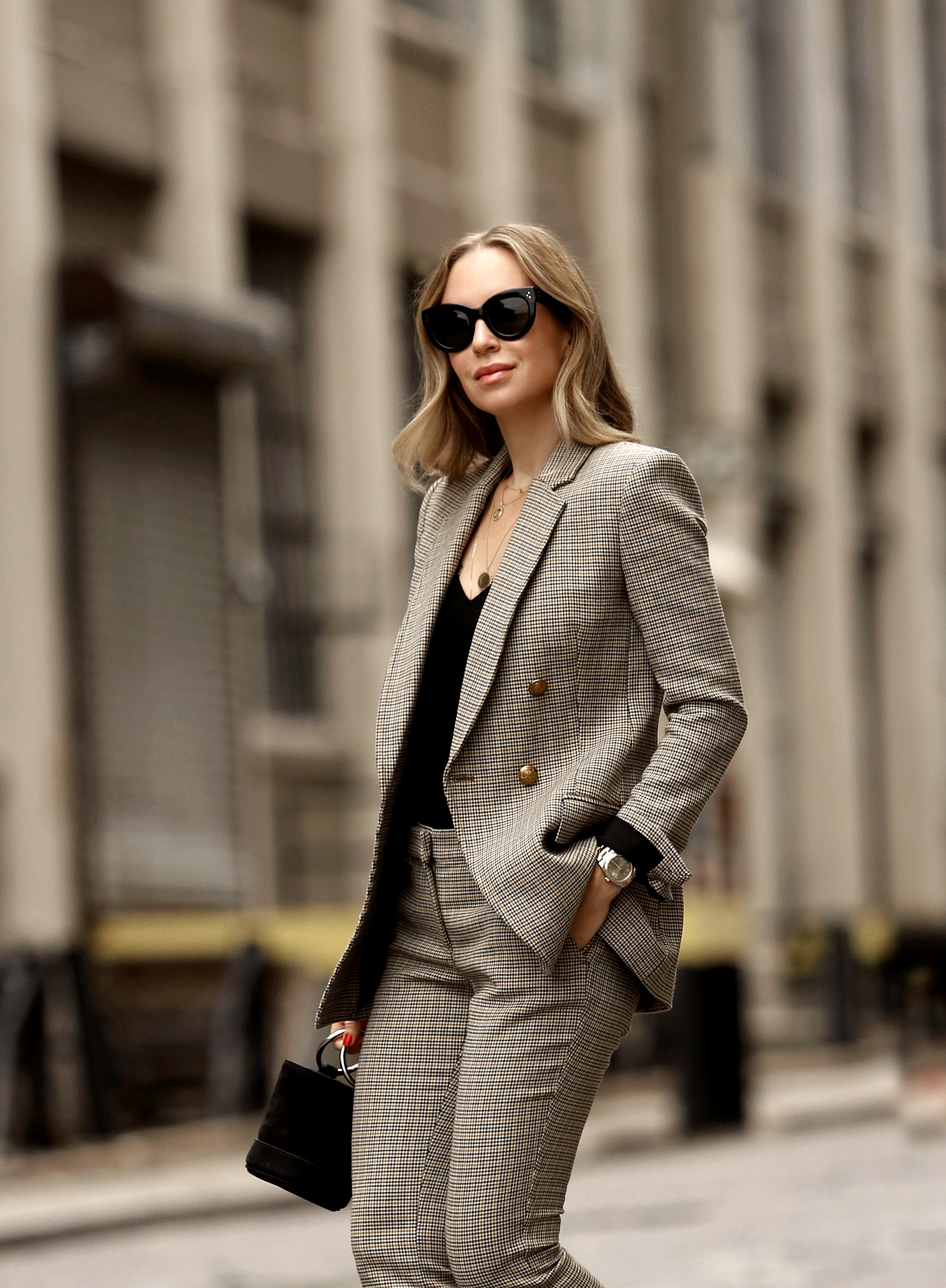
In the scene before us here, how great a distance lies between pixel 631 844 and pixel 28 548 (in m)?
11.0

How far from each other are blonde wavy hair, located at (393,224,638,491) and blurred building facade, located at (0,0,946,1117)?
15.6ft

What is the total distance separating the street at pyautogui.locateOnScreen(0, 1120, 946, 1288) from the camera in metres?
8.20

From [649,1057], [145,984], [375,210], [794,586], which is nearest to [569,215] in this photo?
[375,210]

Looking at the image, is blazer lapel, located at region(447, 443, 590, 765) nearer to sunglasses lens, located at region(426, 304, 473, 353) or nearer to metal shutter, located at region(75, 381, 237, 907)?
sunglasses lens, located at region(426, 304, 473, 353)

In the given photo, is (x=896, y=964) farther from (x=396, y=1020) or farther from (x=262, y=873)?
(x=396, y=1020)

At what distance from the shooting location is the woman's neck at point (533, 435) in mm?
4070

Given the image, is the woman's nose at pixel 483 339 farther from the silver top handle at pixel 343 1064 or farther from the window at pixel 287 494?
the window at pixel 287 494

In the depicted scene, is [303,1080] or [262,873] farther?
[262,873]

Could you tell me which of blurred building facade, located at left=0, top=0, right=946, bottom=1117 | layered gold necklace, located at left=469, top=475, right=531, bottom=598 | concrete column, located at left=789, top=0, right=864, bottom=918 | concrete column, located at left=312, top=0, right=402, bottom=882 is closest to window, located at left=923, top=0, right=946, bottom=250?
blurred building facade, located at left=0, top=0, right=946, bottom=1117

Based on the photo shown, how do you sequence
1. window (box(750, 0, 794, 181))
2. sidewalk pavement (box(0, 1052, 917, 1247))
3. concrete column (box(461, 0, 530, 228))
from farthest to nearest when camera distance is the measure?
window (box(750, 0, 794, 181))
concrete column (box(461, 0, 530, 228))
sidewalk pavement (box(0, 1052, 917, 1247))

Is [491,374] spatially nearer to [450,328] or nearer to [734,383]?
[450,328]

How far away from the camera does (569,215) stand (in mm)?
21875

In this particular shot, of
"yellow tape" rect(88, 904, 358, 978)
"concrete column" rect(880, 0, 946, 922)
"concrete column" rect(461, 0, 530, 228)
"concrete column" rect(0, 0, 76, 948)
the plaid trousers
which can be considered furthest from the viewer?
"concrete column" rect(880, 0, 946, 922)

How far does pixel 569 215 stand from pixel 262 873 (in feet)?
→ 26.3
